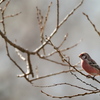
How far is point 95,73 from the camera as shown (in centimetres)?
691

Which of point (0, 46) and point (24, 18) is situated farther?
point (24, 18)

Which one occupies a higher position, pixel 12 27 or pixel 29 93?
pixel 12 27

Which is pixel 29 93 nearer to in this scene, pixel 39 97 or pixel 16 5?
pixel 39 97

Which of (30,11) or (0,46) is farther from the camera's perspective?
(30,11)

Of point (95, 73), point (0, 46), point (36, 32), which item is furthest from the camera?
point (36, 32)

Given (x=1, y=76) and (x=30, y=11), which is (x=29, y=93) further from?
(x=30, y=11)

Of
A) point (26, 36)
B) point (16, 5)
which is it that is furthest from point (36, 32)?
point (16, 5)

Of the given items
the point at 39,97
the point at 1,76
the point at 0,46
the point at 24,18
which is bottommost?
the point at 39,97

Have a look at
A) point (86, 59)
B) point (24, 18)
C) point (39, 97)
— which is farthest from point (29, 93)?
point (86, 59)

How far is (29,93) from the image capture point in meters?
16.5

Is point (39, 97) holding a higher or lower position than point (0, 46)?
lower

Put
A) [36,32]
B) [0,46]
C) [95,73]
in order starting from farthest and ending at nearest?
[36,32] < [0,46] < [95,73]

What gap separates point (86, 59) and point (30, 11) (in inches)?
384

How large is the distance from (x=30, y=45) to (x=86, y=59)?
850cm
